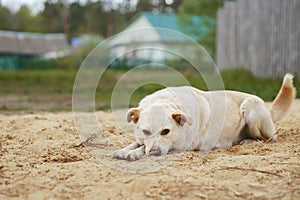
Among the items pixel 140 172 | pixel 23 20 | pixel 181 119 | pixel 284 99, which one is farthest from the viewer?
pixel 23 20

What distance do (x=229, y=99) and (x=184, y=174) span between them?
190 cm

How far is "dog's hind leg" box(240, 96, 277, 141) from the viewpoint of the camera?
16.9ft

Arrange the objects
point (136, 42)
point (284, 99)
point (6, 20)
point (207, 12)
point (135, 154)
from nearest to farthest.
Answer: point (135, 154)
point (284, 99)
point (207, 12)
point (136, 42)
point (6, 20)

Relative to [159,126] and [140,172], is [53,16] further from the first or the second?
[140,172]

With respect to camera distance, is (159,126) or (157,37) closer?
(159,126)

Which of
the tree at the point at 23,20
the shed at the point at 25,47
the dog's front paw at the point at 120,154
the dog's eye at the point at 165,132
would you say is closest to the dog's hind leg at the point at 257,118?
the dog's eye at the point at 165,132

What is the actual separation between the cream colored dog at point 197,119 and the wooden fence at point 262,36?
659 centimetres

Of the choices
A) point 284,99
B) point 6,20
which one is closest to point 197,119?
point 284,99

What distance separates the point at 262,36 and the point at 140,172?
34.6ft

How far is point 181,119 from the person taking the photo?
14.1ft

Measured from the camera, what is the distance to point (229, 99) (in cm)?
518

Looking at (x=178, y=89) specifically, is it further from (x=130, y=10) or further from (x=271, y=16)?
(x=130, y=10)

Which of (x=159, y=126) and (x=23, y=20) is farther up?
(x=23, y=20)

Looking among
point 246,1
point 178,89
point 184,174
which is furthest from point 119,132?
point 246,1
